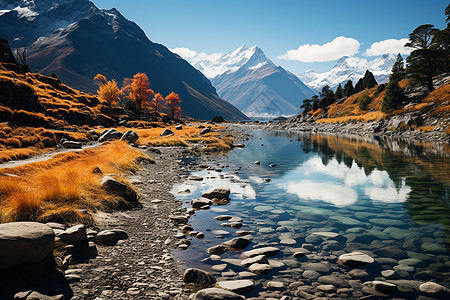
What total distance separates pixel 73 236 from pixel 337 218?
994 cm

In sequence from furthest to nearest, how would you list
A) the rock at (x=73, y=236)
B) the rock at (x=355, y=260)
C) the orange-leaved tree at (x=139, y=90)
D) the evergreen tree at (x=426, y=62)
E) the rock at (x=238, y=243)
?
the orange-leaved tree at (x=139, y=90), the evergreen tree at (x=426, y=62), the rock at (x=238, y=243), the rock at (x=355, y=260), the rock at (x=73, y=236)

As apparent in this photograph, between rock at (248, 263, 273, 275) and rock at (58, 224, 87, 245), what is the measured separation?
4.73 m

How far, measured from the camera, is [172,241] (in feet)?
27.3

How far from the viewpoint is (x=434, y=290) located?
5.67 m

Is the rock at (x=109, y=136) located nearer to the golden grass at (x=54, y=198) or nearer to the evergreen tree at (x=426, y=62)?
the golden grass at (x=54, y=198)

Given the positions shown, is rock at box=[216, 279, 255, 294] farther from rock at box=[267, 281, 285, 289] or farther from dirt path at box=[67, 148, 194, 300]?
dirt path at box=[67, 148, 194, 300]

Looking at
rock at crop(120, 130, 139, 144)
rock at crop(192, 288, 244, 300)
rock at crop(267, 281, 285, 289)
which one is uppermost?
rock at crop(120, 130, 139, 144)

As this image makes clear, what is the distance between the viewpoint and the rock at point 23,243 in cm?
493

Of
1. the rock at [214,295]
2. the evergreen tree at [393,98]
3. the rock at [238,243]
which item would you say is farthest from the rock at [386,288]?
the evergreen tree at [393,98]

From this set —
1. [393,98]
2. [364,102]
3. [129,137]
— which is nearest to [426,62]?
[393,98]

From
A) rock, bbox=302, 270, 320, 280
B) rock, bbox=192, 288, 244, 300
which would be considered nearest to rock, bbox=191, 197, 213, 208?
rock, bbox=302, 270, 320, 280

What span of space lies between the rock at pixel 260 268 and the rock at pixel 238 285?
2.04 ft

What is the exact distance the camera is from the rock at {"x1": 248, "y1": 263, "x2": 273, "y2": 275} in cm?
658

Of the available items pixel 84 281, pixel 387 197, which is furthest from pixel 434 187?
pixel 84 281
